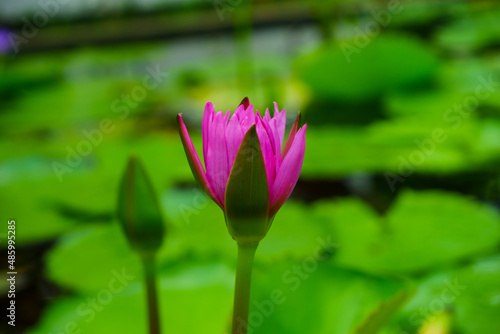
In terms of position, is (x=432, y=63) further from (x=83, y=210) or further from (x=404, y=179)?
(x=83, y=210)

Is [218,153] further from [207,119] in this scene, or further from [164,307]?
[164,307]

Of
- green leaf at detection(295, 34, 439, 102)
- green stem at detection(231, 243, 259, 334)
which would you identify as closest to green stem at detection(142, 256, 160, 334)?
green stem at detection(231, 243, 259, 334)

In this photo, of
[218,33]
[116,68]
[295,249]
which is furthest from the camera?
[218,33]

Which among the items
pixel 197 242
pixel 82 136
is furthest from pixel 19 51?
pixel 197 242

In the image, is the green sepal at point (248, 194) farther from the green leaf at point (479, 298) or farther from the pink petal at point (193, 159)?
the green leaf at point (479, 298)

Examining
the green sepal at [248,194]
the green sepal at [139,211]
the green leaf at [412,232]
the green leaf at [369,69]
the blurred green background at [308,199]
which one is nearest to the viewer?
the green sepal at [248,194]

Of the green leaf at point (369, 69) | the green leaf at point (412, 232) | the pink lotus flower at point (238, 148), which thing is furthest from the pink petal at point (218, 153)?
the green leaf at point (369, 69)

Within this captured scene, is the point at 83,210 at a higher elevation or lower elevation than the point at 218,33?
lower

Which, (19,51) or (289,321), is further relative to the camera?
(19,51)
